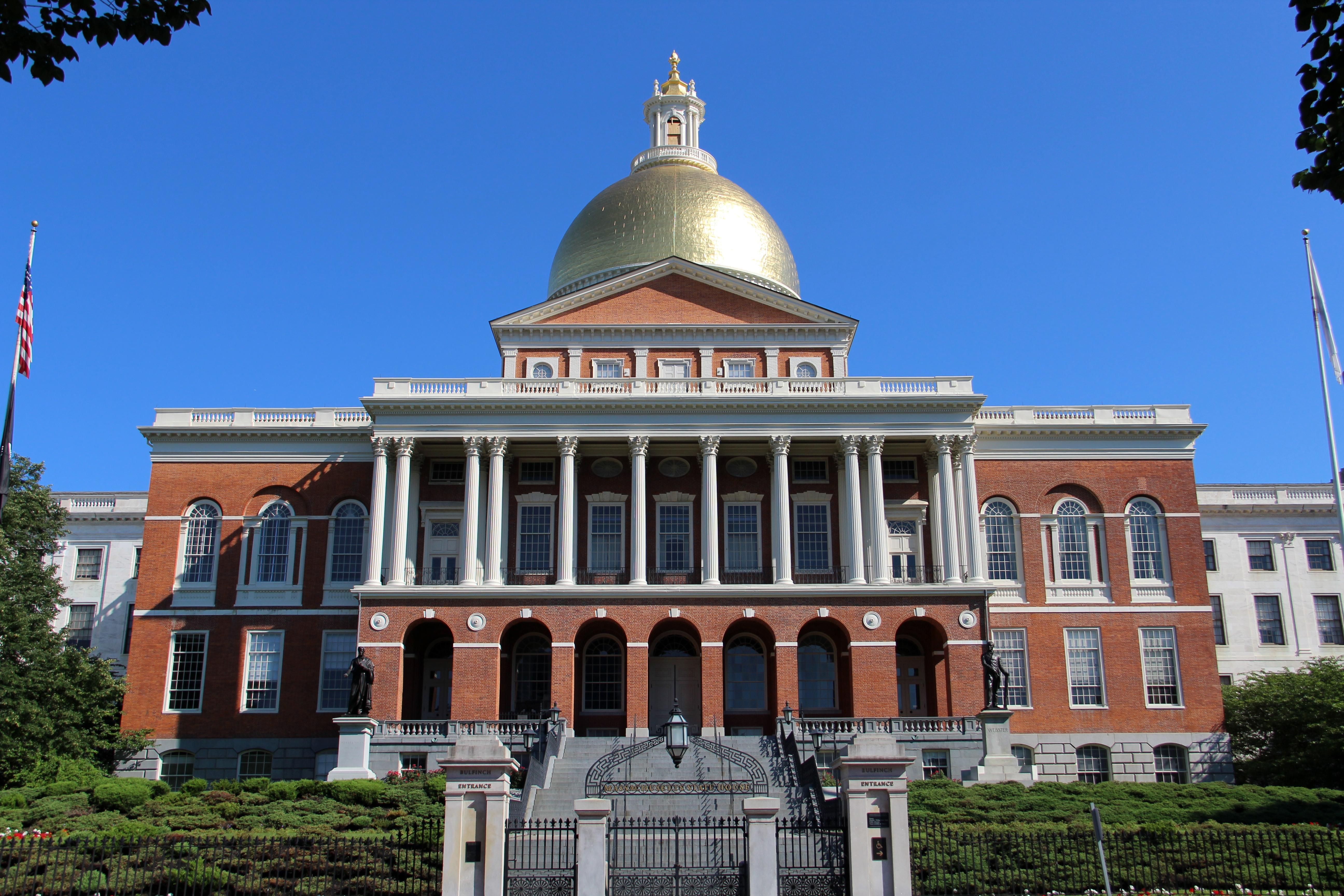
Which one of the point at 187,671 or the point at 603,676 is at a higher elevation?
the point at 187,671

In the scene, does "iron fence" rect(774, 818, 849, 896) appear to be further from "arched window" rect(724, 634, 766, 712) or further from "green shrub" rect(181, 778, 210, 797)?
"arched window" rect(724, 634, 766, 712)

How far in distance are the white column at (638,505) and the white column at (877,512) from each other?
25.7 feet

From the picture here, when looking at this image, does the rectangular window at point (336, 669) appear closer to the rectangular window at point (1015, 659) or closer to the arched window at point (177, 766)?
the arched window at point (177, 766)

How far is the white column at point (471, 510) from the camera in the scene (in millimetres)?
42000

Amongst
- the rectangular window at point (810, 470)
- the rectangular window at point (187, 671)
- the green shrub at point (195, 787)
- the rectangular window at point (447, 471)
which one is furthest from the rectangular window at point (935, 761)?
the rectangular window at point (187, 671)

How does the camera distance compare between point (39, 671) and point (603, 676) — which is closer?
point (39, 671)

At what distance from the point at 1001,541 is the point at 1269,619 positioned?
55.0 ft

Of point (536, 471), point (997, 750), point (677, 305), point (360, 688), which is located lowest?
point (997, 750)

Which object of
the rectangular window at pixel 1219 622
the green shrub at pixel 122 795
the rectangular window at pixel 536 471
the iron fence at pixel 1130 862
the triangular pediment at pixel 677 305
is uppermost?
the triangular pediment at pixel 677 305

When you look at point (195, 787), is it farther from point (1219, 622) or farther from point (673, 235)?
point (1219, 622)

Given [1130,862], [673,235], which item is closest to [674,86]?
[673,235]

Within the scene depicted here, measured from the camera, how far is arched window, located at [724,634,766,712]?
44.3 m

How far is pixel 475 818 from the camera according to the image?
19.1 meters

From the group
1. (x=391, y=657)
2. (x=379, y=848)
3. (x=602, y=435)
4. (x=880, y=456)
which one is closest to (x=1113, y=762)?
(x=880, y=456)
